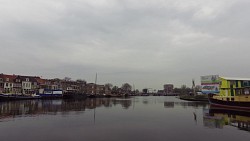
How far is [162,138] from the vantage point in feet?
49.6

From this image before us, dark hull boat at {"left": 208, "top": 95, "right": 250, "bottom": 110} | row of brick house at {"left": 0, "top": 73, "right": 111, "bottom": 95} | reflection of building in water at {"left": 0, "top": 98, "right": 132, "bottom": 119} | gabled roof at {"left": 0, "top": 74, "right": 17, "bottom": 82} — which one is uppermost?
gabled roof at {"left": 0, "top": 74, "right": 17, "bottom": 82}

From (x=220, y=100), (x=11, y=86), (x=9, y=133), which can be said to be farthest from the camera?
(x=11, y=86)

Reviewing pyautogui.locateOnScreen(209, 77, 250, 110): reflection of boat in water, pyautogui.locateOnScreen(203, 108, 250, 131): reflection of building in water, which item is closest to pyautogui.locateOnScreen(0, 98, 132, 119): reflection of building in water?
pyautogui.locateOnScreen(203, 108, 250, 131): reflection of building in water

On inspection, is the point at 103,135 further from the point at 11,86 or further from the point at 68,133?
the point at 11,86

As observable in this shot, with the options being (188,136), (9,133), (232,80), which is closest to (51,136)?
(9,133)

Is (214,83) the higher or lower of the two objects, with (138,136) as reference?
higher

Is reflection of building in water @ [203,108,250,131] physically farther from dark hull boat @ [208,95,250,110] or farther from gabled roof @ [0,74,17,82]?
gabled roof @ [0,74,17,82]

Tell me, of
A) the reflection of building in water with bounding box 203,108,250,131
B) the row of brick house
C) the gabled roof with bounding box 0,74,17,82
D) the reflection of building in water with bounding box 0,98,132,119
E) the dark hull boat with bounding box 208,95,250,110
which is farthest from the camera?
the row of brick house

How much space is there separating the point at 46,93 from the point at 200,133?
87.3 meters

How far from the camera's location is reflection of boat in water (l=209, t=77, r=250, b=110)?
37.5 m

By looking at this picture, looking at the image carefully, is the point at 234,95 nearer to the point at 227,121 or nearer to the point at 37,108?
the point at 227,121

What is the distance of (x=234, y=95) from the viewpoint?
43594 mm

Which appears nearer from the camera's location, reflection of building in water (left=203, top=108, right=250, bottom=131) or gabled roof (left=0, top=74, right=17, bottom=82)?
reflection of building in water (left=203, top=108, right=250, bottom=131)

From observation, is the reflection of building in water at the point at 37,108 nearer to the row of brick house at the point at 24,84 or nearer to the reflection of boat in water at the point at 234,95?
the reflection of boat in water at the point at 234,95
